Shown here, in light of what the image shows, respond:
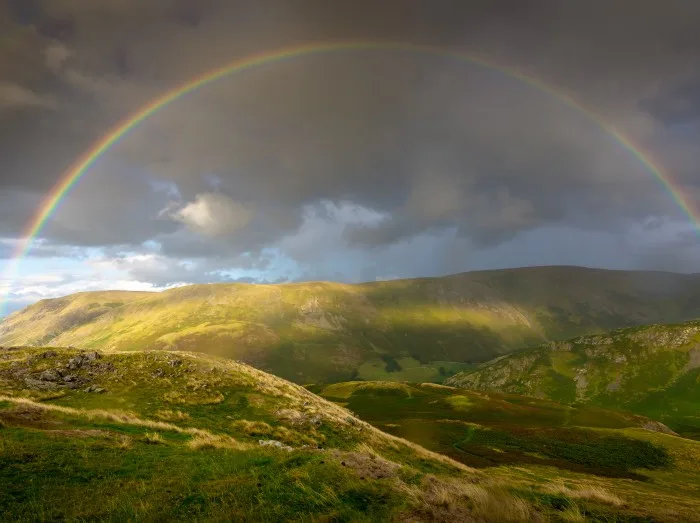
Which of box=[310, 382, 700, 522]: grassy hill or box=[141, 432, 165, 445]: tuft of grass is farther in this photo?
box=[310, 382, 700, 522]: grassy hill

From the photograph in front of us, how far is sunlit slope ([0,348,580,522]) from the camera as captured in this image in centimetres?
1073

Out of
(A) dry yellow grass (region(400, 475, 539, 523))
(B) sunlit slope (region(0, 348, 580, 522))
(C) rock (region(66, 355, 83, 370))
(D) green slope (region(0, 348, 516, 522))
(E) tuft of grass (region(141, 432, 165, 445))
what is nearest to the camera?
(A) dry yellow grass (region(400, 475, 539, 523))

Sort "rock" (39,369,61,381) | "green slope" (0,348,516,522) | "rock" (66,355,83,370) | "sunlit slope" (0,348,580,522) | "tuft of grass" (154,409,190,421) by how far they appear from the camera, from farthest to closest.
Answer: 1. "rock" (66,355,83,370)
2. "rock" (39,369,61,381)
3. "tuft of grass" (154,409,190,421)
4. "green slope" (0,348,516,522)
5. "sunlit slope" (0,348,580,522)

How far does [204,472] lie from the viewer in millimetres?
15789

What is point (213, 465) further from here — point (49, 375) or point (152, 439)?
point (49, 375)

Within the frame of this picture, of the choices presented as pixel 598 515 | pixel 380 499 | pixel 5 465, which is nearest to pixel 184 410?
pixel 5 465

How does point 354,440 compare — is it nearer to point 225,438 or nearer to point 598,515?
point 225,438

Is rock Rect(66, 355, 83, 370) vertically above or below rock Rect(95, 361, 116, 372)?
above

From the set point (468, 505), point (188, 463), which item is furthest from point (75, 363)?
point (468, 505)

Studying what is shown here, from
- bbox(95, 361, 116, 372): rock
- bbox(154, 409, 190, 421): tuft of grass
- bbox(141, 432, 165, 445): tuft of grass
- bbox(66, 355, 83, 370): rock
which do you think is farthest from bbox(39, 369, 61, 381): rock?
bbox(141, 432, 165, 445): tuft of grass

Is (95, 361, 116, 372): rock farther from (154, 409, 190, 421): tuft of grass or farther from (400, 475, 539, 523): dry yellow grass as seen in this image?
(400, 475, 539, 523): dry yellow grass

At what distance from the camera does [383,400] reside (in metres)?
121

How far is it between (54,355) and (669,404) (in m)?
237

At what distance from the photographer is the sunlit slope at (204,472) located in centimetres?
1073
